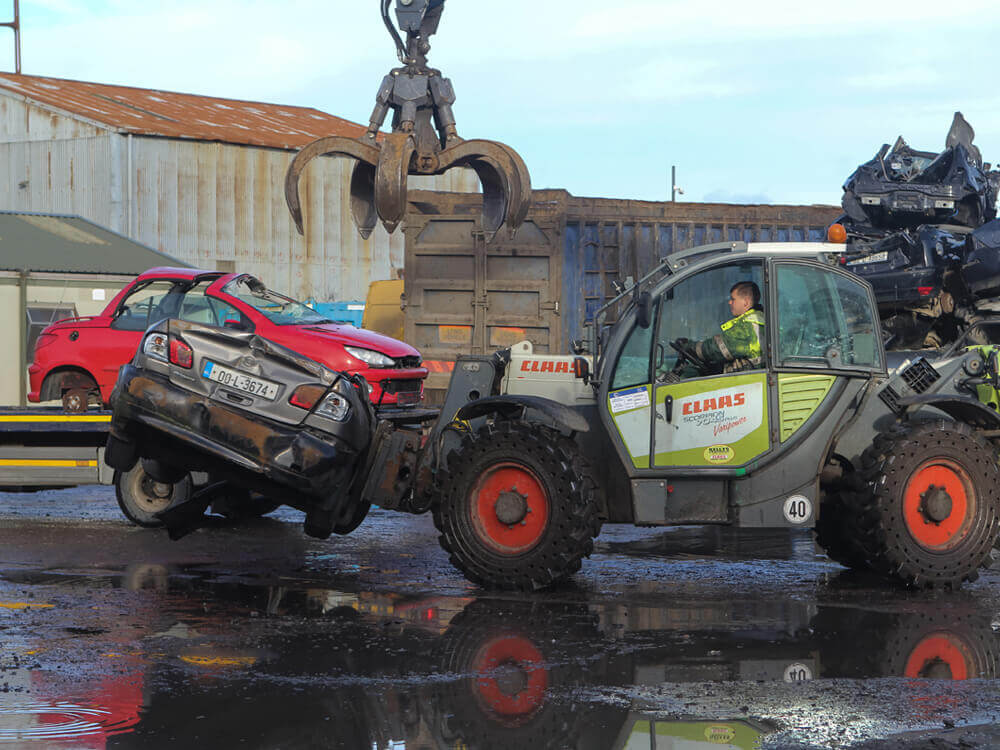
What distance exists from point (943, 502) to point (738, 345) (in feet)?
5.16

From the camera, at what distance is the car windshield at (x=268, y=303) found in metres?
13.0

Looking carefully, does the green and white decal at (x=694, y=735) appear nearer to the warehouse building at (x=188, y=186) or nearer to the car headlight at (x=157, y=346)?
the car headlight at (x=157, y=346)

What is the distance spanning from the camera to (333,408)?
8.56 m

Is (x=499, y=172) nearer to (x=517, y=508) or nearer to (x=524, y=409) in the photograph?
(x=524, y=409)

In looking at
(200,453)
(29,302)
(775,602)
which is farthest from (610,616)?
(29,302)

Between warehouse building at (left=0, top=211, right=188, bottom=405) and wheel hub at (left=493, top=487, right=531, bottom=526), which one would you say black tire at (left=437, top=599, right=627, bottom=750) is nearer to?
wheel hub at (left=493, top=487, right=531, bottom=526)

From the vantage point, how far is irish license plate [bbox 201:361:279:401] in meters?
8.52

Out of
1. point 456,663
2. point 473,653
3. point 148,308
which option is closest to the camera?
point 456,663

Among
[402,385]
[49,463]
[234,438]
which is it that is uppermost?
[402,385]

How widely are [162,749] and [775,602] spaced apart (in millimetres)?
4190

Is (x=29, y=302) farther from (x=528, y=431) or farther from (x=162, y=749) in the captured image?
(x=162, y=749)

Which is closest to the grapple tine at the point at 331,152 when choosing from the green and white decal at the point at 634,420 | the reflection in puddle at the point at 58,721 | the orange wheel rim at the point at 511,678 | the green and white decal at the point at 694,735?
the green and white decal at the point at 634,420

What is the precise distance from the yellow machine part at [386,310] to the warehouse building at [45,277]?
427 cm

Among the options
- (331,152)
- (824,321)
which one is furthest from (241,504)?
(331,152)
